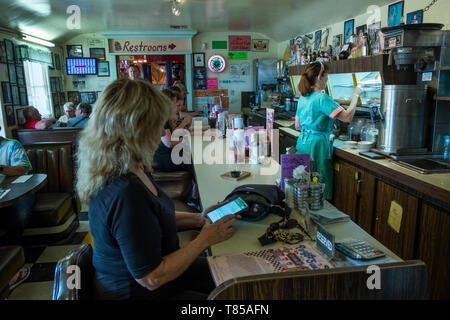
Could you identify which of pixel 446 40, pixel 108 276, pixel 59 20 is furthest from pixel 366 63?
pixel 59 20

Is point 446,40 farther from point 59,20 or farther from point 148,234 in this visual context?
point 59,20

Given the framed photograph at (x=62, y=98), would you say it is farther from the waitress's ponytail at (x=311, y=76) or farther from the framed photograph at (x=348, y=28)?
the waitress's ponytail at (x=311, y=76)

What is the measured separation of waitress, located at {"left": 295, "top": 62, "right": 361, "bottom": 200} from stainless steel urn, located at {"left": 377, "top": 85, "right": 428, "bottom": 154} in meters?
0.33

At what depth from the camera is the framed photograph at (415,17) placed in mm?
3738

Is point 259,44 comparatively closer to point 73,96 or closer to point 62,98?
point 73,96

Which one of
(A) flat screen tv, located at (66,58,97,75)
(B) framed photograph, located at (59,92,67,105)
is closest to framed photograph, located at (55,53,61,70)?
(A) flat screen tv, located at (66,58,97,75)

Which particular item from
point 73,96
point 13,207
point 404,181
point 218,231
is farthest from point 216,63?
point 218,231

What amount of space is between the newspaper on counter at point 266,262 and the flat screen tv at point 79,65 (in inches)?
318

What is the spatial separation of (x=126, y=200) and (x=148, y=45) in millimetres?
7921

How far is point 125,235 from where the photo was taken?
123 centimetres

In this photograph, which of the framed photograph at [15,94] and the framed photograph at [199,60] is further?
the framed photograph at [199,60]

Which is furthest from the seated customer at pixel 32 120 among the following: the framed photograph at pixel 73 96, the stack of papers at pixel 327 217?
the stack of papers at pixel 327 217

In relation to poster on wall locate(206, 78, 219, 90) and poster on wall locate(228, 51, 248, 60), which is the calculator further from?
poster on wall locate(228, 51, 248, 60)
